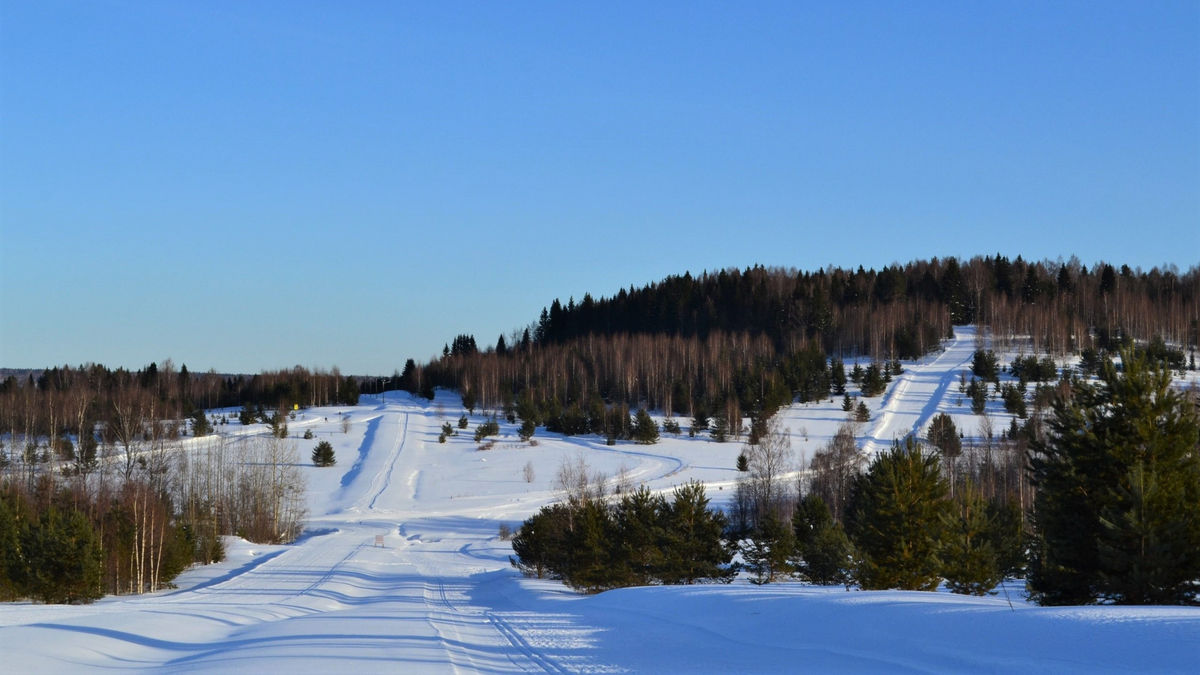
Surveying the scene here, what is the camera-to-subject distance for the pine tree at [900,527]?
2309 centimetres

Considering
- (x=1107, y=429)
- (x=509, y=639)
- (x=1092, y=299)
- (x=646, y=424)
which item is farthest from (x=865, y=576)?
(x=1092, y=299)

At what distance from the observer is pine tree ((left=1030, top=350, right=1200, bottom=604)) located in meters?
15.4

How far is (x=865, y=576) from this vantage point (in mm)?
23359

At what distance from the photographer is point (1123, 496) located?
16375 mm

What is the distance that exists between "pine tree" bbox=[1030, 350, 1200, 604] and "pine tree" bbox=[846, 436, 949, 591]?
15.1 feet

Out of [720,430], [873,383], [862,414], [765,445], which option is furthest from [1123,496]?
[873,383]

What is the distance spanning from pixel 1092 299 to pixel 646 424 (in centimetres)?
8239

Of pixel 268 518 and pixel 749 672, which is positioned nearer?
pixel 749 672

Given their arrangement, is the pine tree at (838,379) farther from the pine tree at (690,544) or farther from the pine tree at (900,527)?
the pine tree at (900,527)

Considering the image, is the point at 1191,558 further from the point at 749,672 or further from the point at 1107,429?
the point at 749,672

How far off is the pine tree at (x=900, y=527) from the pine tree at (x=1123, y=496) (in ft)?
15.1

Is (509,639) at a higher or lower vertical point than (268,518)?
higher

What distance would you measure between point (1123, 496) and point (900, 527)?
23.8 feet

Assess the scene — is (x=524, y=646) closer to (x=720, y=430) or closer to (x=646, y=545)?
(x=646, y=545)
